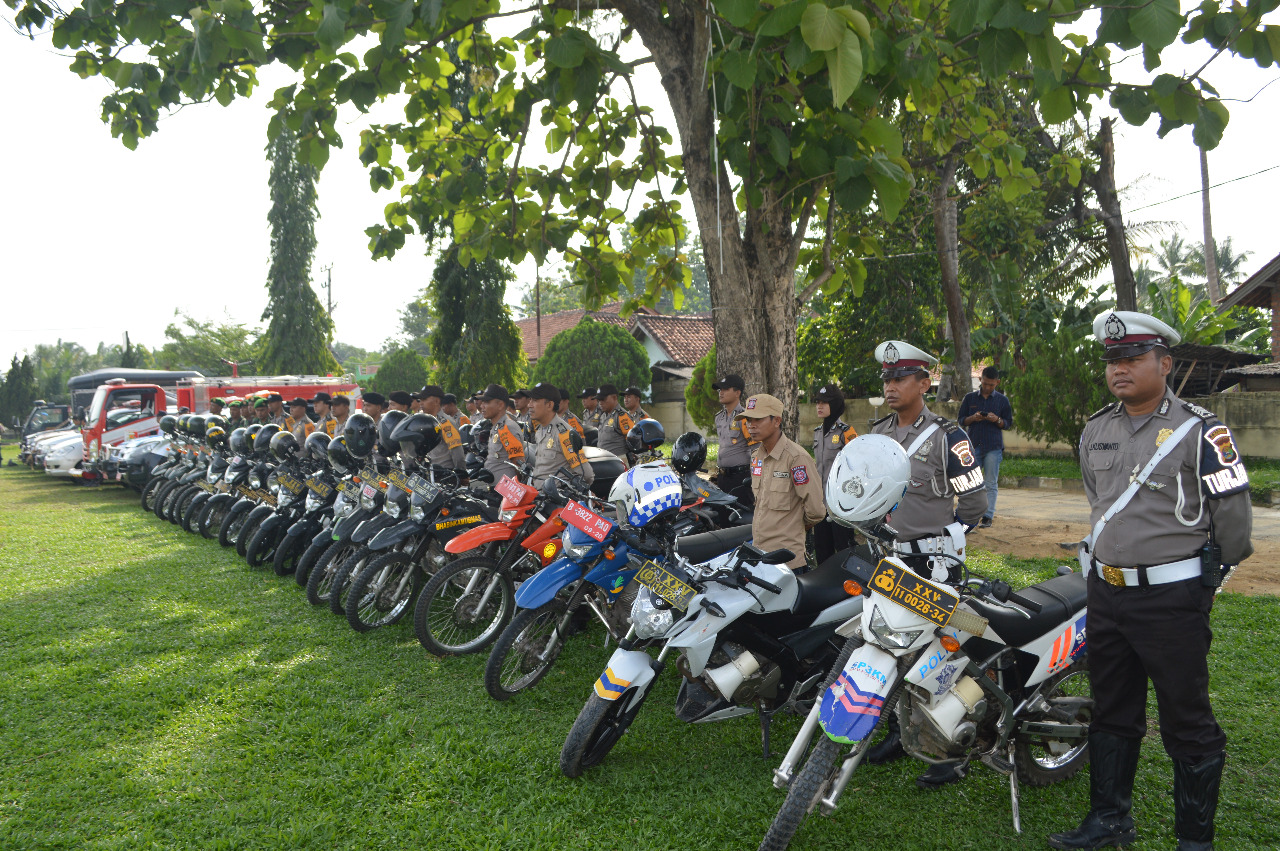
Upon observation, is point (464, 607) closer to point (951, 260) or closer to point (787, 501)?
point (787, 501)

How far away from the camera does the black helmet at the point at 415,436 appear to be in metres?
6.17

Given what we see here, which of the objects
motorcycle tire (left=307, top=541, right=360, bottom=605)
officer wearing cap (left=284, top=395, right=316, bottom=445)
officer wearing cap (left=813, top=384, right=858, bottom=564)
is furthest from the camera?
officer wearing cap (left=284, top=395, right=316, bottom=445)

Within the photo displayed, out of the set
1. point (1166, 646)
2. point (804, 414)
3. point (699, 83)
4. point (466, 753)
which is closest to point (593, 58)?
point (699, 83)

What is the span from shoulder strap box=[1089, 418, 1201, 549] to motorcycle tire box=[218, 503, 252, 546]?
833 cm

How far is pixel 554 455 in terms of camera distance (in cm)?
678

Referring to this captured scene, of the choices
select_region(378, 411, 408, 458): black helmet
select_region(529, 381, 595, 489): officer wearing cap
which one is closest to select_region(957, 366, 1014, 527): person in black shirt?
select_region(529, 381, 595, 489): officer wearing cap

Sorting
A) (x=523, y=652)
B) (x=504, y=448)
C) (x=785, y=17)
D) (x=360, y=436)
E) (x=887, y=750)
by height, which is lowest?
(x=887, y=750)

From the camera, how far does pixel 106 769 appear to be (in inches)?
154

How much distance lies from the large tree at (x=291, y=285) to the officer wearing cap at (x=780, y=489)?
121 feet

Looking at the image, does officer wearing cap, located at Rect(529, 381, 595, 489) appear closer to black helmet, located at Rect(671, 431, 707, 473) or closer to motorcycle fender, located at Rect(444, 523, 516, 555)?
motorcycle fender, located at Rect(444, 523, 516, 555)

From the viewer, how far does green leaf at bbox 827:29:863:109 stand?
3.03m

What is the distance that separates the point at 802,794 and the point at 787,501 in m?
1.99

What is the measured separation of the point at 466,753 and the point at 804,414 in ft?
67.9

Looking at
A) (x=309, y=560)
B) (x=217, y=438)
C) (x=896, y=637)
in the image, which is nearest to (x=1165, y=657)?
(x=896, y=637)
